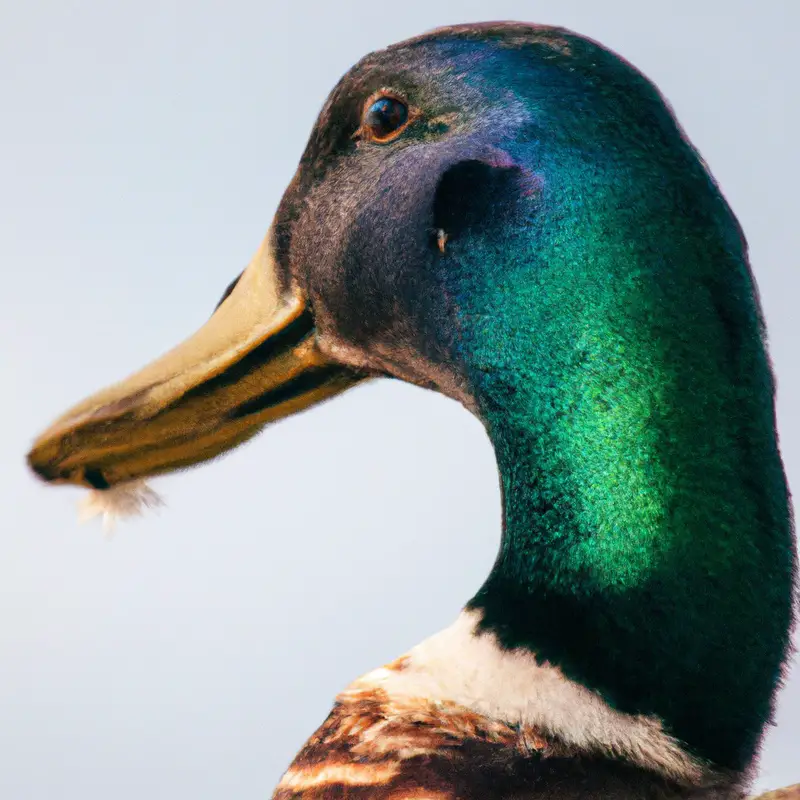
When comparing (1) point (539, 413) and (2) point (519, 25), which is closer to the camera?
(1) point (539, 413)

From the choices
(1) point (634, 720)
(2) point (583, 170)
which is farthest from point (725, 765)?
(2) point (583, 170)

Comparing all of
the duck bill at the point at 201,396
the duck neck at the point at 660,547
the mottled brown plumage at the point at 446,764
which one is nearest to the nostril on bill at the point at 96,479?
the duck bill at the point at 201,396

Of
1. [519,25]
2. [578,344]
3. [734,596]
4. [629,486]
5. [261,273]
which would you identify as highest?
[519,25]

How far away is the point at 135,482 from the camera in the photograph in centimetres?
197

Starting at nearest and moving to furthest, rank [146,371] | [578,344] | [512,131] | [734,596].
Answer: [734,596]
[578,344]
[512,131]
[146,371]

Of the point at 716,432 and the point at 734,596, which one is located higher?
the point at 716,432

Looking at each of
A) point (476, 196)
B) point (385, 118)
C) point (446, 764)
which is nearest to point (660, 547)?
point (446, 764)

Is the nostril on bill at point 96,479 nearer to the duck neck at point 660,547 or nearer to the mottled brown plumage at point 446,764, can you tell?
the mottled brown plumage at point 446,764

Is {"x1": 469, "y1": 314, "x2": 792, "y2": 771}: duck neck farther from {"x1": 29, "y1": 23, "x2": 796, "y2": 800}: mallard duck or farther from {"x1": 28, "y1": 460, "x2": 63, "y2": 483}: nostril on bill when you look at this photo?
{"x1": 28, "y1": 460, "x2": 63, "y2": 483}: nostril on bill

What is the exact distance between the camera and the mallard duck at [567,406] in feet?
4.75

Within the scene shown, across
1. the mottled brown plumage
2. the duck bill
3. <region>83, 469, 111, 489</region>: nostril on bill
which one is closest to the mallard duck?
the mottled brown plumage

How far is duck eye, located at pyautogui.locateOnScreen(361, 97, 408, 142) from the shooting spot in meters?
1.81

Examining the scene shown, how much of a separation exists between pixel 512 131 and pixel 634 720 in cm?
74

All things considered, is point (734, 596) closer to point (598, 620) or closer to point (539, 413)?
point (598, 620)
